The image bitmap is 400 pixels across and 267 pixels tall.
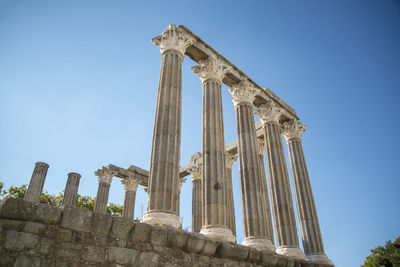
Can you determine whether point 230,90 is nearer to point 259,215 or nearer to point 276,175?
point 276,175

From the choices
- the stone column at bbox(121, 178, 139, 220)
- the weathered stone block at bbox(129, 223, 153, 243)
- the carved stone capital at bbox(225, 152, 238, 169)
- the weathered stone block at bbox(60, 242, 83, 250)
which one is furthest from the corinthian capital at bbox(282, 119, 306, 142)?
the weathered stone block at bbox(60, 242, 83, 250)

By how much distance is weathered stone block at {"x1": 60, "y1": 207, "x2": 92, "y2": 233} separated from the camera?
749 centimetres

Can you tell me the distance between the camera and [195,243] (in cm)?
995

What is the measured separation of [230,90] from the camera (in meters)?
23.6

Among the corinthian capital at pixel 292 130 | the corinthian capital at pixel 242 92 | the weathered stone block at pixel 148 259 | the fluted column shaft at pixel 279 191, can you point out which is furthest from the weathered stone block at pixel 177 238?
the corinthian capital at pixel 292 130

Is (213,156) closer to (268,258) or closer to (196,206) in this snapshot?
(268,258)

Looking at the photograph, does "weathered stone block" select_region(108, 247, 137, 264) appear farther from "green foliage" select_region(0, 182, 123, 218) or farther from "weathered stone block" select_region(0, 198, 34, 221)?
"green foliage" select_region(0, 182, 123, 218)

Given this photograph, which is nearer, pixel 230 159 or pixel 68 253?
pixel 68 253

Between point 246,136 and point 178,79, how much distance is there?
6593 millimetres

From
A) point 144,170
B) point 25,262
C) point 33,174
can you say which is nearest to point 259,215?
point 25,262

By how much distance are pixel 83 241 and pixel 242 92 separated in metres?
17.5

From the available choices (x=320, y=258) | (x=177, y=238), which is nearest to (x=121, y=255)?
(x=177, y=238)

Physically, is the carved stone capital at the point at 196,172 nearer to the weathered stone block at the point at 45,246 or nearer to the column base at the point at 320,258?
the column base at the point at 320,258

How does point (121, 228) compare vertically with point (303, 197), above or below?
below
